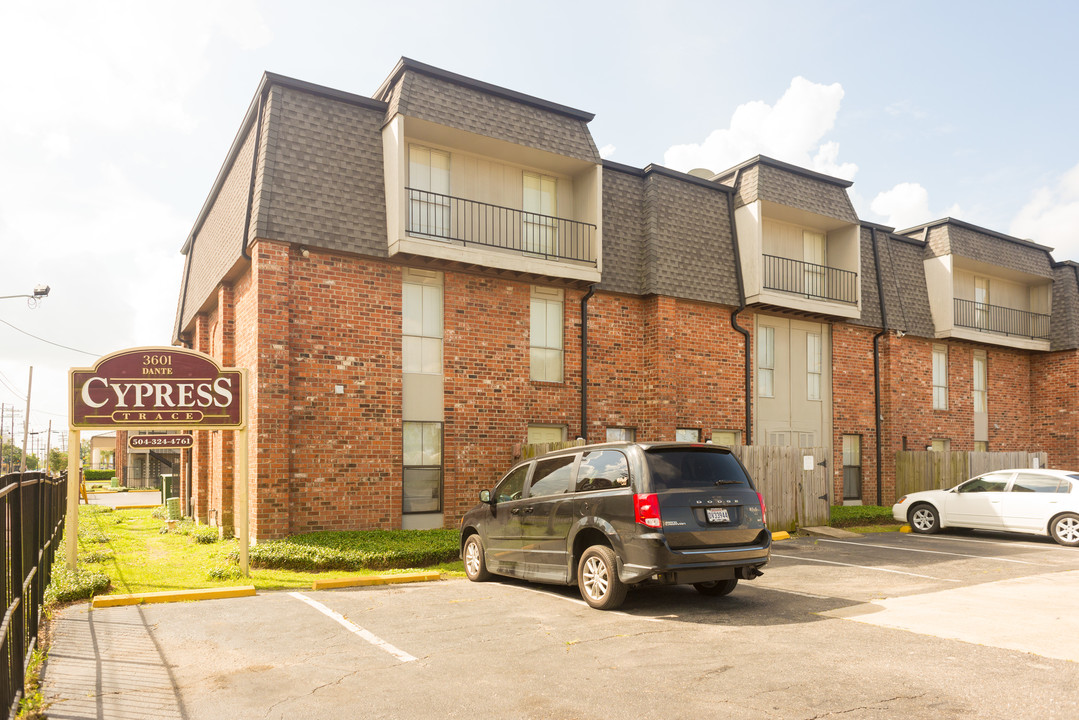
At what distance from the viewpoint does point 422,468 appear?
14.3 m

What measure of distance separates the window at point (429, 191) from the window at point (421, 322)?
0.97 meters

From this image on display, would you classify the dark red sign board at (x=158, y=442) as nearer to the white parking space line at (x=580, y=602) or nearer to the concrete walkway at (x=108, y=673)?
the concrete walkway at (x=108, y=673)

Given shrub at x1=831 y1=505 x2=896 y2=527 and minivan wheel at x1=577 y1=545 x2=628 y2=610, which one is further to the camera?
shrub at x1=831 y1=505 x2=896 y2=527

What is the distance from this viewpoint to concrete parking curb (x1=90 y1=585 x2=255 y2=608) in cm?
848

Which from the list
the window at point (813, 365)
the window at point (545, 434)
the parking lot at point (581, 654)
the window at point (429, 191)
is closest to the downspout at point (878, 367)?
the window at point (813, 365)

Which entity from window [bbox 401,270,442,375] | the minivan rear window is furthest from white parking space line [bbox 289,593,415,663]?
window [bbox 401,270,442,375]

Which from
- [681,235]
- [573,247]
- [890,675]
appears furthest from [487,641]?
[681,235]

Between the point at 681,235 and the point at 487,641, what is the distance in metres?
12.8

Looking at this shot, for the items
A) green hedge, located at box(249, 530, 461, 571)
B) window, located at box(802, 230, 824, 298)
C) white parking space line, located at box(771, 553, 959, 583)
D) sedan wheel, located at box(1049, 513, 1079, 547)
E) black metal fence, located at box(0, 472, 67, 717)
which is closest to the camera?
black metal fence, located at box(0, 472, 67, 717)

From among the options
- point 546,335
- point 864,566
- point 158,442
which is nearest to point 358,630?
point 864,566

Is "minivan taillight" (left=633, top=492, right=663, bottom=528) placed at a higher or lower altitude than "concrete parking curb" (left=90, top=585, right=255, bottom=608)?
higher

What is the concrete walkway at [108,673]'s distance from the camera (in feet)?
16.6

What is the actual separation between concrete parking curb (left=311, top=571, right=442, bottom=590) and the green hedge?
834 millimetres

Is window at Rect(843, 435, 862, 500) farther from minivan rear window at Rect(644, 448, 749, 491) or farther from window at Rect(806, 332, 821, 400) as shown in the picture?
minivan rear window at Rect(644, 448, 749, 491)
